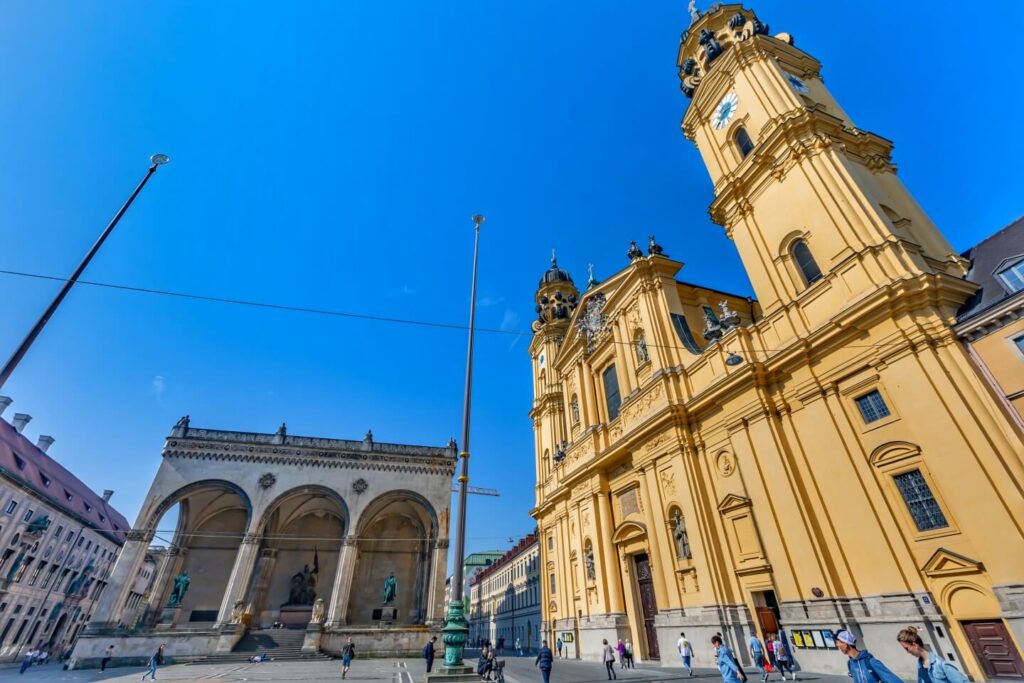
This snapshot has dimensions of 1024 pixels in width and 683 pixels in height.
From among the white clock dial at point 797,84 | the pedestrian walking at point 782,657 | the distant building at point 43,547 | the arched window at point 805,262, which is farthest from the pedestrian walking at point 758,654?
the distant building at point 43,547

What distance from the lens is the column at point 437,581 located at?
29.1 metres

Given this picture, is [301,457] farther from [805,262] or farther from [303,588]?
[805,262]

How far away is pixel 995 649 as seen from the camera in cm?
955

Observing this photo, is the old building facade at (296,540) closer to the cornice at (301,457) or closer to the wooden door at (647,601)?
the cornice at (301,457)

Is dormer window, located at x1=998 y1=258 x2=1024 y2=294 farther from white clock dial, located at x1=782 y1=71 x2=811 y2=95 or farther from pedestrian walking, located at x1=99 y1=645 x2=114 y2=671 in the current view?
pedestrian walking, located at x1=99 y1=645 x2=114 y2=671

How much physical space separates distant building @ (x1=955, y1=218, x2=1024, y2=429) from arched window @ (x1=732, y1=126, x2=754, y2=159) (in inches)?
428

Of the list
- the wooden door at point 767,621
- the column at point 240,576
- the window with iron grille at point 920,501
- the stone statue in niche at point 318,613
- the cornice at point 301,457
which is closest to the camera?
the window with iron grille at point 920,501

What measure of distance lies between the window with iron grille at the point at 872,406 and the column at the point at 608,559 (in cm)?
1264

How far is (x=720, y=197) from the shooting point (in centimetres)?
2078

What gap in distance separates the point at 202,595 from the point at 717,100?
146 ft

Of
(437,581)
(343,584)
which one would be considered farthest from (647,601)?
(343,584)

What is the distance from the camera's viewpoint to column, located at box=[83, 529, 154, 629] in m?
24.8

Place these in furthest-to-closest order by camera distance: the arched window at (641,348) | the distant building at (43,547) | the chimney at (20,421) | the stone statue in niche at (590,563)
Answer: the chimney at (20,421), the distant building at (43,547), the stone statue in niche at (590,563), the arched window at (641,348)

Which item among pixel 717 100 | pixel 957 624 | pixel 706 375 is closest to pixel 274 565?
pixel 706 375
